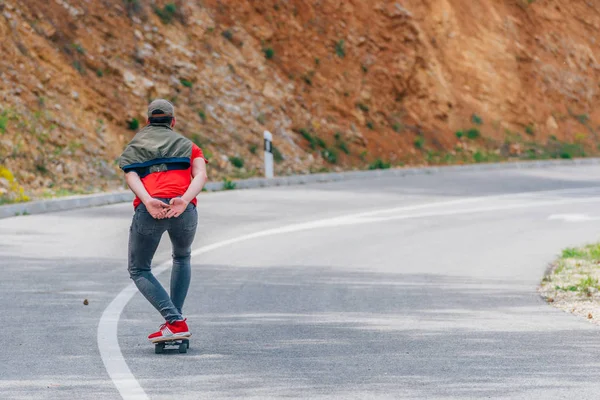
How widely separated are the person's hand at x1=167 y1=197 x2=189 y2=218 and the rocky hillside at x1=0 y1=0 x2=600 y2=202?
13672 millimetres

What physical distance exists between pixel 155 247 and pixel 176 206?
41 cm

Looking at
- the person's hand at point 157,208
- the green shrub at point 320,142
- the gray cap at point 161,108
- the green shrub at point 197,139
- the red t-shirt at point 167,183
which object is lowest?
the green shrub at point 320,142

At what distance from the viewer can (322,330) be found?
9.74 metres

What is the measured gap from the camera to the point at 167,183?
28.4 feet

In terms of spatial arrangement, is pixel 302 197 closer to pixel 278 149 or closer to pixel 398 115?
pixel 278 149

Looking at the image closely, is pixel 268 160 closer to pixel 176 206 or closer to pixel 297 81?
pixel 297 81

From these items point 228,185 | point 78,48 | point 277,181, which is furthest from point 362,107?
point 228,185

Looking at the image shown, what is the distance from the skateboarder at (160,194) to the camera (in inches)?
338

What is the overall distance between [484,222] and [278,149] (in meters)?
13.7

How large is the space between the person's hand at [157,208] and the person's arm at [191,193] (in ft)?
0.12

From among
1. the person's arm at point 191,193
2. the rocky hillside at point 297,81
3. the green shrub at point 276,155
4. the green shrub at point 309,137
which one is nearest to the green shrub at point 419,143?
the rocky hillside at point 297,81

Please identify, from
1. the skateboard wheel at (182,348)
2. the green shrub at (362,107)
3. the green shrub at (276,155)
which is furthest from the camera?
A: the green shrub at (362,107)

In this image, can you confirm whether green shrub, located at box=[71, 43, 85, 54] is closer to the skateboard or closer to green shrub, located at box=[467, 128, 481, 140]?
green shrub, located at box=[467, 128, 481, 140]

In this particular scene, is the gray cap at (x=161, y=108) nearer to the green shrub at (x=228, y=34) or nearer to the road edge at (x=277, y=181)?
the road edge at (x=277, y=181)
